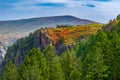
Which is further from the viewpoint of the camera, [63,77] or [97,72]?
[63,77]

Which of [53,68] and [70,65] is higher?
[70,65]

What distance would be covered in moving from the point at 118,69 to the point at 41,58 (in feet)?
70.1

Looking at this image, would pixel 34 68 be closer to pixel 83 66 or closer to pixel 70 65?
pixel 70 65

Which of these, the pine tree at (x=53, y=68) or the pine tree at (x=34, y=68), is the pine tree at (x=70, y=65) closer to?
the pine tree at (x=53, y=68)

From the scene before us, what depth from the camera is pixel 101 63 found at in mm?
89438

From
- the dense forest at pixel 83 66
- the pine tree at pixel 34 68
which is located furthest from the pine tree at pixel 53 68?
the pine tree at pixel 34 68

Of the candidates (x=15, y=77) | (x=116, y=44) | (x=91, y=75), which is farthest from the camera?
(x=15, y=77)

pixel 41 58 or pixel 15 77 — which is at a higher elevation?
pixel 41 58

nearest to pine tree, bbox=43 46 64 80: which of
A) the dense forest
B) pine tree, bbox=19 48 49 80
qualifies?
the dense forest

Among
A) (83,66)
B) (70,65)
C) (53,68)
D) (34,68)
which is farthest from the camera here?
(53,68)

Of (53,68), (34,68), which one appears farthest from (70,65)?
(34,68)

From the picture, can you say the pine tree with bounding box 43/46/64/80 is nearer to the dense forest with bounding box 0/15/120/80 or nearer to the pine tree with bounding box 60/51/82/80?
the dense forest with bounding box 0/15/120/80

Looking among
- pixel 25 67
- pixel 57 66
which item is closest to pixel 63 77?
pixel 57 66

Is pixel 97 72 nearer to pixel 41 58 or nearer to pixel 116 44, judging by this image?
pixel 116 44
